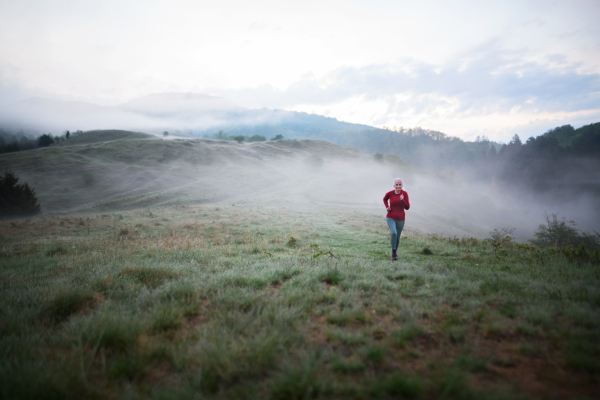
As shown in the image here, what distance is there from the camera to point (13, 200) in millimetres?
31906

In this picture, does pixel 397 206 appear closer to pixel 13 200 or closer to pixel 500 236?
pixel 500 236

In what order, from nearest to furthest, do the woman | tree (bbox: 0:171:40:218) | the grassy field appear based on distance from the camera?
1. the grassy field
2. the woman
3. tree (bbox: 0:171:40:218)

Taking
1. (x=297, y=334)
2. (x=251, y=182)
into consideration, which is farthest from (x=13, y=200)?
(x=297, y=334)

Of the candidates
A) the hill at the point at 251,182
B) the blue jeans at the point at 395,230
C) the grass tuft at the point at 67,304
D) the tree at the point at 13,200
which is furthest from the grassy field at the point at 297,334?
the tree at the point at 13,200

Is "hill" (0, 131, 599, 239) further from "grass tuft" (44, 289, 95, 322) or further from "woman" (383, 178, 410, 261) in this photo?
"grass tuft" (44, 289, 95, 322)

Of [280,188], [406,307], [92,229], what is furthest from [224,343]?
[280,188]

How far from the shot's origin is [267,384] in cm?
246

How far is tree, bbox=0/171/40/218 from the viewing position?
3133cm

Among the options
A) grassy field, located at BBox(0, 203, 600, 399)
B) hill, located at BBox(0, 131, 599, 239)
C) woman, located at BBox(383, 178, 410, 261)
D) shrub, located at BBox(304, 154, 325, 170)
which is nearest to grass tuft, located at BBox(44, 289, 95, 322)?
grassy field, located at BBox(0, 203, 600, 399)

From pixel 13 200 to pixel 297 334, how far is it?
47051 mm

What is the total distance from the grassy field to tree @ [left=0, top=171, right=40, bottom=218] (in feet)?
130

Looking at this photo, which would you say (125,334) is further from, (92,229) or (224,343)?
(92,229)

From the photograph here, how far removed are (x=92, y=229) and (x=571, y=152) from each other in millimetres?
153756

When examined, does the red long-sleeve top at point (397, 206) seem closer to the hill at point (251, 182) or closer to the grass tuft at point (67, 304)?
the grass tuft at point (67, 304)
